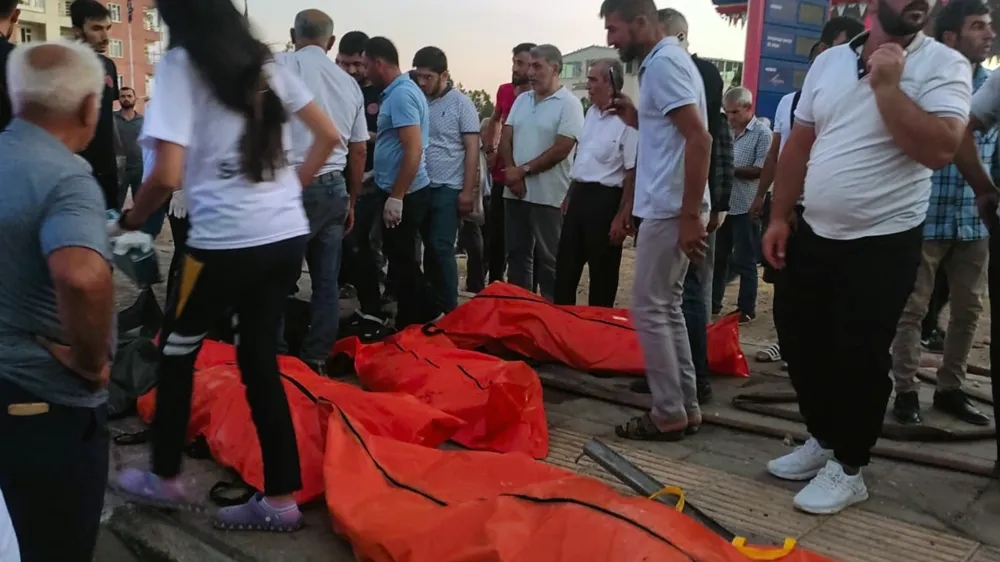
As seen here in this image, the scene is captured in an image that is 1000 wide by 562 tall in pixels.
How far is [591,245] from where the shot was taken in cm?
512

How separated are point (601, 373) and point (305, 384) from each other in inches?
74.6

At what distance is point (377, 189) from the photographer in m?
5.43

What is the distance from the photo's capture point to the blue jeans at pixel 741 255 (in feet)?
20.9

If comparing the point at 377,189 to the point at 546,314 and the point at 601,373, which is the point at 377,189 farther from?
the point at 601,373

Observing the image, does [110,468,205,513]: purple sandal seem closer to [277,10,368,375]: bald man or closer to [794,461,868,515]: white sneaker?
[277,10,368,375]: bald man

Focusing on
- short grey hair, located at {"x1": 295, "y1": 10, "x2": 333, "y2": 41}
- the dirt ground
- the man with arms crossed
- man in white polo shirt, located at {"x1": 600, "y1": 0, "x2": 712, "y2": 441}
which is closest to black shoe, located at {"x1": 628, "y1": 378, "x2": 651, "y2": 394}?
the dirt ground

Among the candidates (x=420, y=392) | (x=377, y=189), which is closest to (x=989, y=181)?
(x=420, y=392)

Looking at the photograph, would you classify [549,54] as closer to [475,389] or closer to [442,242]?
[442,242]

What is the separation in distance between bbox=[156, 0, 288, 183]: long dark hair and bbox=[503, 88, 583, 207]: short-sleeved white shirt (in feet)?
10.9

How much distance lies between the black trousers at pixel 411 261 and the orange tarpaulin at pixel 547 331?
497 millimetres

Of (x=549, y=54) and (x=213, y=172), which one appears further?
(x=549, y=54)

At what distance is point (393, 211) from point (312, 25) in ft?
3.91

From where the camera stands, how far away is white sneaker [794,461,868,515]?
2.96 metres

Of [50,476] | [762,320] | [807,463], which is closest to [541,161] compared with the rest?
[762,320]
